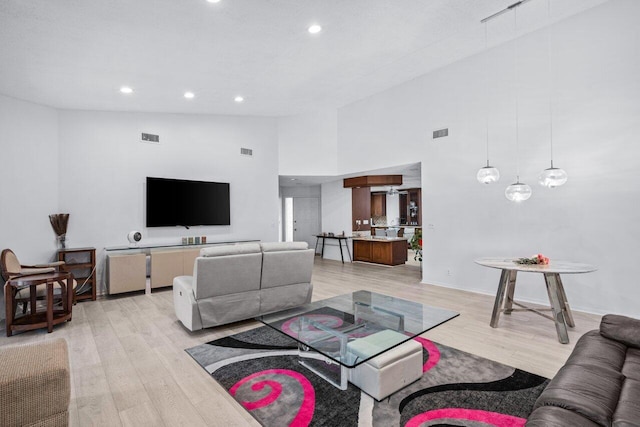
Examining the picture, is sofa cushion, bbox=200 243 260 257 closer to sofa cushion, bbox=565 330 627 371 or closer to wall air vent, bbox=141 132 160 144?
sofa cushion, bbox=565 330 627 371

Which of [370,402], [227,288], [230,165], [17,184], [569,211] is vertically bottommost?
[370,402]

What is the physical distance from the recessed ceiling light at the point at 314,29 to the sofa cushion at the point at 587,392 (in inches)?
158

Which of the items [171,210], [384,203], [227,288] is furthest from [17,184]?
[384,203]

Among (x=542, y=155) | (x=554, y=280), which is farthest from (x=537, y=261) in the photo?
(x=542, y=155)

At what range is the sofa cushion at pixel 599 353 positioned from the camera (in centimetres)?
182

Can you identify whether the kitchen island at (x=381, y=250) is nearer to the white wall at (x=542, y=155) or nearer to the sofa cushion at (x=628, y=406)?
the white wall at (x=542, y=155)

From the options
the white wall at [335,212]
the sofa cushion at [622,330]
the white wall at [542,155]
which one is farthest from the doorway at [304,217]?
the sofa cushion at [622,330]

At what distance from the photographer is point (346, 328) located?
274 centimetres

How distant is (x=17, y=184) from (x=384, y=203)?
11.9 metres

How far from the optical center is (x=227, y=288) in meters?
3.58

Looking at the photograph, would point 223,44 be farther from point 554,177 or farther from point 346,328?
point 554,177

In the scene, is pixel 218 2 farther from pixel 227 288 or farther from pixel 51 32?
pixel 227 288

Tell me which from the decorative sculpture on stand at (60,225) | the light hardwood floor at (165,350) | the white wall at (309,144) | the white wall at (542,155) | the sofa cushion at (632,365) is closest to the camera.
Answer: the sofa cushion at (632,365)

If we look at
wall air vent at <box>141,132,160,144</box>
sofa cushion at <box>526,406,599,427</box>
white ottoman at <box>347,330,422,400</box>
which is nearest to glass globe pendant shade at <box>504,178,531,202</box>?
white ottoman at <box>347,330,422,400</box>
